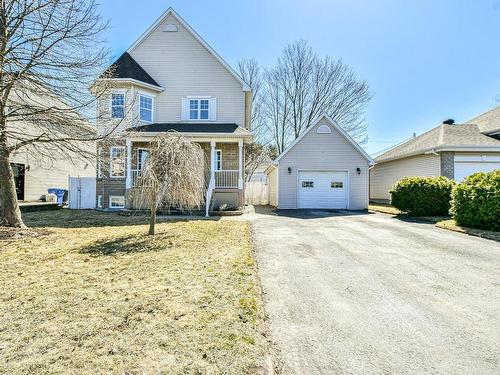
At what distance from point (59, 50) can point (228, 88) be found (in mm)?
10721

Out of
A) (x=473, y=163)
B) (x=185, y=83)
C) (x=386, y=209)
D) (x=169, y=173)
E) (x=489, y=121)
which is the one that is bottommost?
(x=386, y=209)

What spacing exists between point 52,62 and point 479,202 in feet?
45.1

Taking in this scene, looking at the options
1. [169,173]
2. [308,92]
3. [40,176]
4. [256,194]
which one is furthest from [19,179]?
[308,92]

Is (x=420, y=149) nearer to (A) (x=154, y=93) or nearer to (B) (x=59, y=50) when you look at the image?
(A) (x=154, y=93)

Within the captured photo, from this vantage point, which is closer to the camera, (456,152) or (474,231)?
(474,231)

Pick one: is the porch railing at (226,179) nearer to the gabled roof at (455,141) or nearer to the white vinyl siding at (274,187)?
the white vinyl siding at (274,187)

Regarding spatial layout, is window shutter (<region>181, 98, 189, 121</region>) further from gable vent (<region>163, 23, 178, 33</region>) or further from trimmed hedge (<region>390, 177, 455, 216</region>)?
trimmed hedge (<region>390, 177, 455, 216</region>)

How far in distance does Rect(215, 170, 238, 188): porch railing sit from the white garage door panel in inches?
497

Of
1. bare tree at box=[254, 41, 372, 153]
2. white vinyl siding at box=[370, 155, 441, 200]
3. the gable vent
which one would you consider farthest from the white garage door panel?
the gable vent

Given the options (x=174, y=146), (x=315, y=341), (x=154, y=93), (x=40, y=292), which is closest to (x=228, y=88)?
(x=154, y=93)

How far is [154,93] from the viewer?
57.8 ft

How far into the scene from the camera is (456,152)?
17547 mm

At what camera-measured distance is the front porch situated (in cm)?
1553

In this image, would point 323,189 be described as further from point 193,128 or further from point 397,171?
point 193,128
